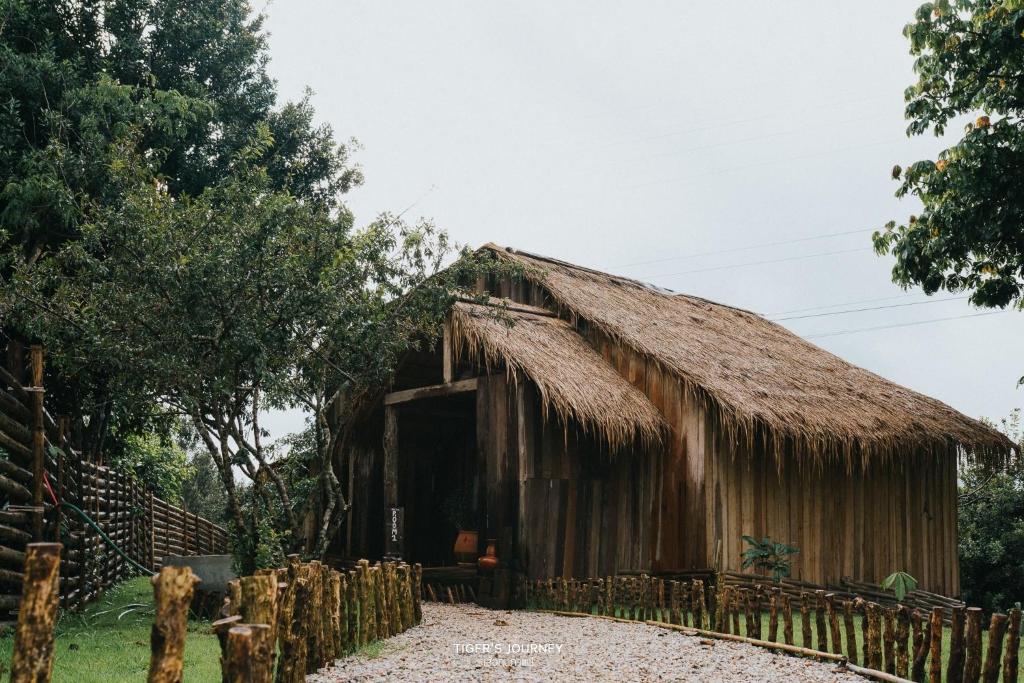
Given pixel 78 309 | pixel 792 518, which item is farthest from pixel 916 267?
pixel 78 309

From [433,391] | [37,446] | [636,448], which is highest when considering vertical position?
[433,391]

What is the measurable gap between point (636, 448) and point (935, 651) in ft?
20.4

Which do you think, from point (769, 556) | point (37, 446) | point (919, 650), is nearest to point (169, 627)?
point (919, 650)

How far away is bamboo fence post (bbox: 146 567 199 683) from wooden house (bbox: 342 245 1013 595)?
7.36 metres

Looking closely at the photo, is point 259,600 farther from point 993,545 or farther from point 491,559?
point 993,545

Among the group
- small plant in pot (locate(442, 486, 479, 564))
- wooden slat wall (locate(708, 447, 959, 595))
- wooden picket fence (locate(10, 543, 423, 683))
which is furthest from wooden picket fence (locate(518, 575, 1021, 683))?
small plant in pot (locate(442, 486, 479, 564))

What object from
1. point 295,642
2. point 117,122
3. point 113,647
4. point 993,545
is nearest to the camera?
point 295,642

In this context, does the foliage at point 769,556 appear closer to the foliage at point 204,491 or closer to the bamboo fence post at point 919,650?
the bamboo fence post at point 919,650

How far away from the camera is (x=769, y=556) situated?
11602mm

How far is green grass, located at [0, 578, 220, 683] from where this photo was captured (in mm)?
6402

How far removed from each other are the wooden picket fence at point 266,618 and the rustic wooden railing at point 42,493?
2.76 m

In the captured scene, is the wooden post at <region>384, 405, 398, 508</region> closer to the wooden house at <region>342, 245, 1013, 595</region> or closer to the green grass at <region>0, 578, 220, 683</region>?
the wooden house at <region>342, 245, 1013, 595</region>

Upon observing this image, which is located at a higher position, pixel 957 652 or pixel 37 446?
pixel 37 446

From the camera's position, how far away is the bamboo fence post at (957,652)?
6.27 metres
